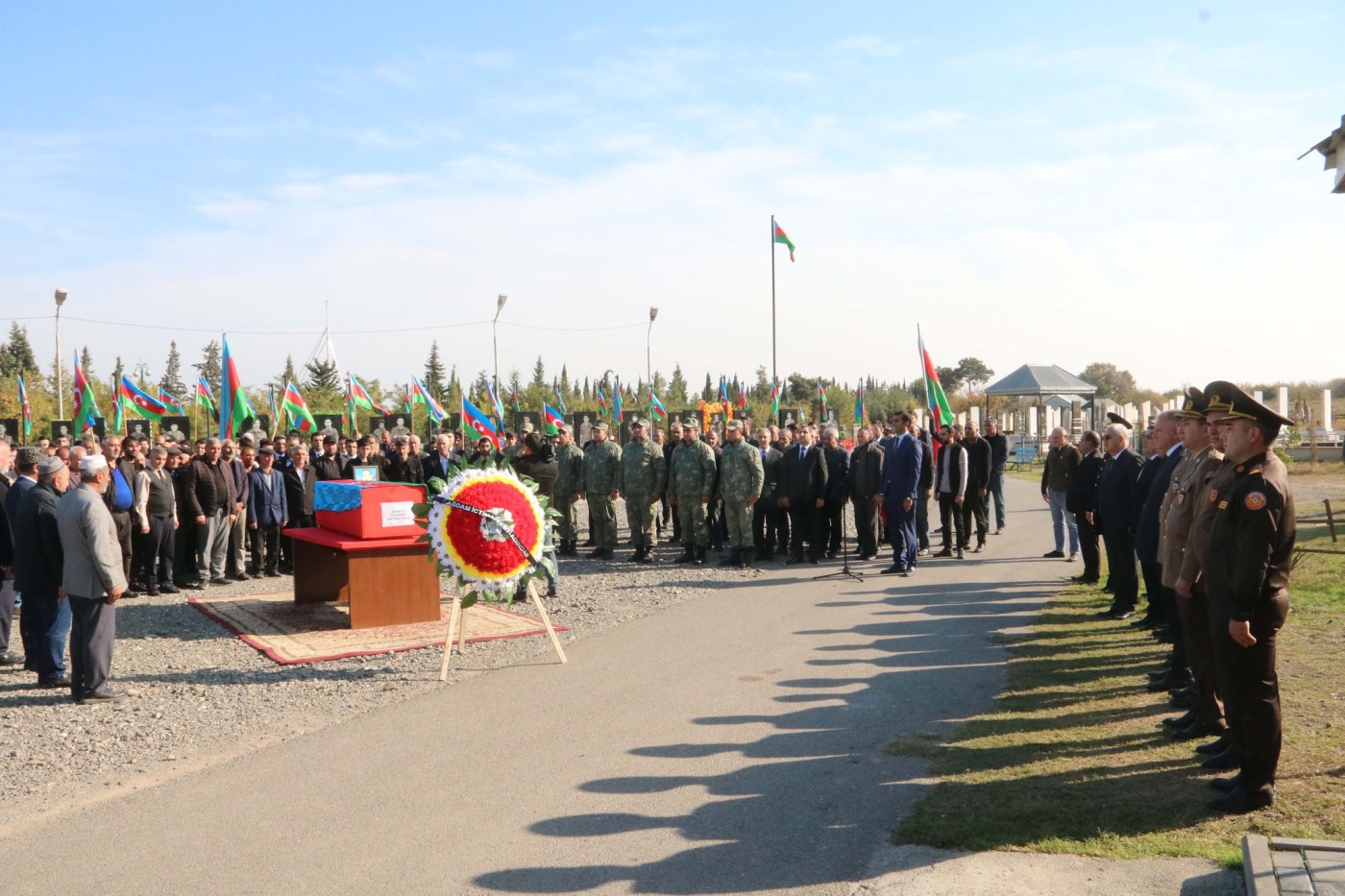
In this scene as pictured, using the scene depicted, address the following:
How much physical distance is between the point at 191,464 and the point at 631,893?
1089cm

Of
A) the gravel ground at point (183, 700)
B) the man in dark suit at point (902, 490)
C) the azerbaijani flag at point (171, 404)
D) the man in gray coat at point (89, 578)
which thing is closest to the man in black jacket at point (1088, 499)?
→ the man in dark suit at point (902, 490)

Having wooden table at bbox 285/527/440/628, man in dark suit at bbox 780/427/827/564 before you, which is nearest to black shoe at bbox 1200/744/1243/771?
wooden table at bbox 285/527/440/628

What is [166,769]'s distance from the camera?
605 cm

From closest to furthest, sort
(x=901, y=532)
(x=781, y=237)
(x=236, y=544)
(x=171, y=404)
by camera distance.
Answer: (x=901, y=532)
(x=236, y=544)
(x=781, y=237)
(x=171, y=404)

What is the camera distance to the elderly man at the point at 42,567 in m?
8.00

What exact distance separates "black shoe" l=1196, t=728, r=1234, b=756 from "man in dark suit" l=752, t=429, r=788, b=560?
9370 mm

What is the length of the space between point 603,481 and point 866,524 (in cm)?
398

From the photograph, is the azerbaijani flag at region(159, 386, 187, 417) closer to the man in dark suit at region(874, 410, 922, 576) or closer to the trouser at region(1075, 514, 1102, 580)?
the man in dark suit at region(874, 410, 922, 576)

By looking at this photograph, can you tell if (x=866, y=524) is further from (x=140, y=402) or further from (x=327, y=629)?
(x=140, y=402)

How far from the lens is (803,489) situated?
14773mm

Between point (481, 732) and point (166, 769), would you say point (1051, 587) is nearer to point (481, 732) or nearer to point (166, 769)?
point (481, 732)

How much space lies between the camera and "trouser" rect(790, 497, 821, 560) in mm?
14891

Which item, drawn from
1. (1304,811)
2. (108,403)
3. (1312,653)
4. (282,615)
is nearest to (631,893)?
(1304,811)

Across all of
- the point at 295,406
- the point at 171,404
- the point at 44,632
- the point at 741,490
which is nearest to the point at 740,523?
the point at 741,490
